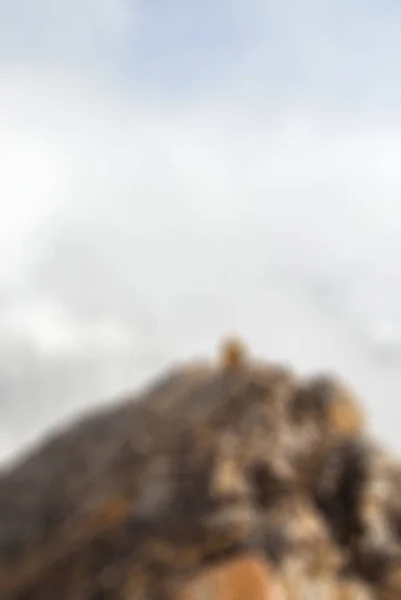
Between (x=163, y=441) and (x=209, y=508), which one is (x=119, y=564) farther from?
(x=163, y=441)

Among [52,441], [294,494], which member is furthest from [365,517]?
[52,441]

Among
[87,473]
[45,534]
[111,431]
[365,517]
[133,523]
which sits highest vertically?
[111,431]

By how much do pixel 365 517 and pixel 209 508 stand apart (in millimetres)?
5193

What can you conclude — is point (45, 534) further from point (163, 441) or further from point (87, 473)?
point (163, 441)

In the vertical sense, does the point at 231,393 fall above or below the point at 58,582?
above

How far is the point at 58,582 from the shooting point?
87.2 feet

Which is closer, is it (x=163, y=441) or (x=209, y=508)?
(x=209, y=508)

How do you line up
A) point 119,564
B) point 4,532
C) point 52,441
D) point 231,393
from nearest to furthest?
point 119,564
point 4,532
point 231,393
point 52,441

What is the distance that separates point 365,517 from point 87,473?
11926 mm

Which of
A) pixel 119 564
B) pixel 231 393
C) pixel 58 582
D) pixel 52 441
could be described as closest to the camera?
pixel 119 564

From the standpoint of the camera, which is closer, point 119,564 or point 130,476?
point 119,564

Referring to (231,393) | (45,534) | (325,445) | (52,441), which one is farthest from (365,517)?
(52,441)

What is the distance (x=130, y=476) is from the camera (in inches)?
1213

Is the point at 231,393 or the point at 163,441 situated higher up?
the point at 231,393
